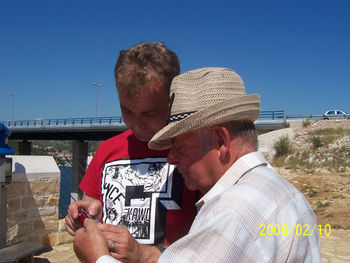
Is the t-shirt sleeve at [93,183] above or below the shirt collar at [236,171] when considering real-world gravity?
below

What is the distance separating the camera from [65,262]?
4.48m

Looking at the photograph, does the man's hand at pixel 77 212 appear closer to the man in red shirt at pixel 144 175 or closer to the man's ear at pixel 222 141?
the man in red shirt at pixel 144 175

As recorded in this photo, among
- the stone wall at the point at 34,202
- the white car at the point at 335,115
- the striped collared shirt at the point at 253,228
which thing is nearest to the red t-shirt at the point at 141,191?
the striped collared shirt at the point at 253,228

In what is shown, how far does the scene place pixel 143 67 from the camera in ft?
5.38

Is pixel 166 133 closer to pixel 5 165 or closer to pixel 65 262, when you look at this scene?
pixel 5 165

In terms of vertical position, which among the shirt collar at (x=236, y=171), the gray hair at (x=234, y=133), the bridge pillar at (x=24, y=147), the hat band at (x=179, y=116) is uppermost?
the hat band at (x=179, y=116)

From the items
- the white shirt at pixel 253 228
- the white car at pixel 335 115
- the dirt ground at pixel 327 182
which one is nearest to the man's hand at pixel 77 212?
the white shirt at pixel 253 228

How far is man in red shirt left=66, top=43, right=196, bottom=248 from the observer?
1648 millimetres

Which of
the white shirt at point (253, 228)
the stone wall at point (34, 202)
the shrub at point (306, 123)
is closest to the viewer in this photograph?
the white shirt at point (253, 228)

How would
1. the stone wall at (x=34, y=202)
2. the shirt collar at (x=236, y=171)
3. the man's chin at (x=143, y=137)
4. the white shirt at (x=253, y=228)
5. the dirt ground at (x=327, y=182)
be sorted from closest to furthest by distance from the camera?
the white shirt at (x=253, y=228) < the shirt collar at (x=236, y=171) < the man's chin at (x=143, y=137) < the stone wall at (x=34, y=202) < the dirt ground at (x=327, y=182)

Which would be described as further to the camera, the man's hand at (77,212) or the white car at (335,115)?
the white car at (335,115)

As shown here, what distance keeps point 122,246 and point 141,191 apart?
463 mm

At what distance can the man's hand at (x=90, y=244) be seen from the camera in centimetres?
119

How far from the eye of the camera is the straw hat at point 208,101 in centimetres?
113
